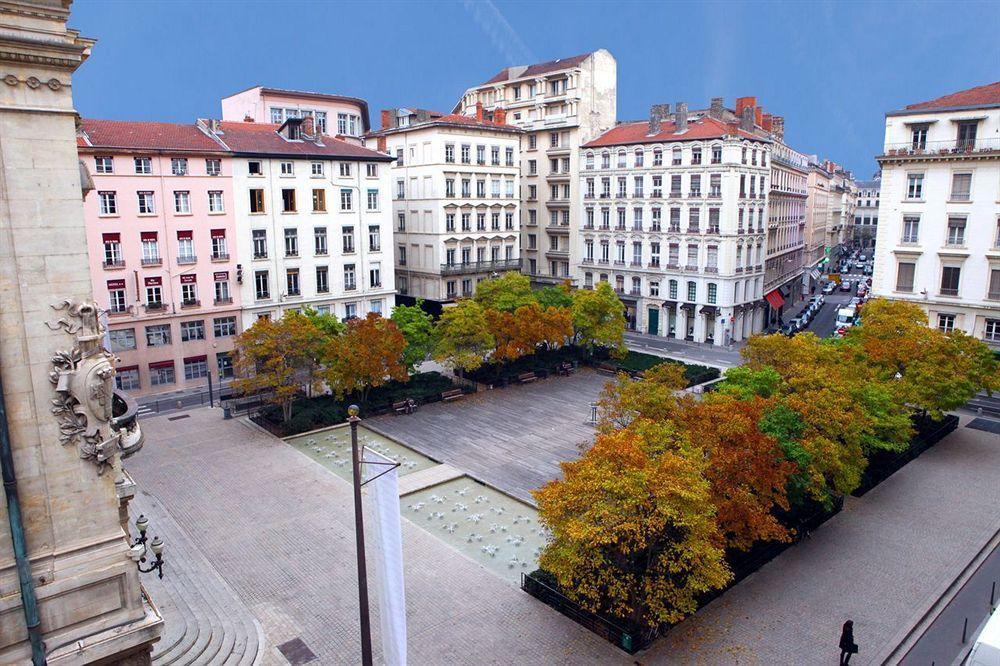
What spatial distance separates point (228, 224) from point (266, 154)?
18.7ft

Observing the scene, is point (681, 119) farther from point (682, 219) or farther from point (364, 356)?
point (364, 356)

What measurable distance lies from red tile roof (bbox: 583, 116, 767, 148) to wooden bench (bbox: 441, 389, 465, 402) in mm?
31265

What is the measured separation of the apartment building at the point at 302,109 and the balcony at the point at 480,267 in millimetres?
16822

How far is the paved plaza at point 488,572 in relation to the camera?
20.0 m

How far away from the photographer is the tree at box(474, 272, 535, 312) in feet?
166

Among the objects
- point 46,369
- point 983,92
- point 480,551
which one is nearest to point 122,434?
point 46,369

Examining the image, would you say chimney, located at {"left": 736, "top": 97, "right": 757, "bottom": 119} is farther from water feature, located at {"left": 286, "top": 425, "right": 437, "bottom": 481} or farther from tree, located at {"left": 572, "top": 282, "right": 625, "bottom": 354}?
water feature, located at {"left": 286, "top": 425, "right": 437, "bottom": 481}

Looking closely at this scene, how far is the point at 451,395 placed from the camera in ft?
145

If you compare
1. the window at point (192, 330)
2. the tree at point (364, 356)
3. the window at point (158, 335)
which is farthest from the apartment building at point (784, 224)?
the window at point (158, 335)

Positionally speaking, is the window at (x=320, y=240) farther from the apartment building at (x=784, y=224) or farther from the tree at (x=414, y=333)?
the apartment building at (x=784, y=224)

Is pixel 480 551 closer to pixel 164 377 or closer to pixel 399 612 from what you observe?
pixel 399 612

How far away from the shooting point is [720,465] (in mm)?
21641

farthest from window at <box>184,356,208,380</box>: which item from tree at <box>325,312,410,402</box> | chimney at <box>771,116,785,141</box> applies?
chimney at <box>771,116,785,141</box>

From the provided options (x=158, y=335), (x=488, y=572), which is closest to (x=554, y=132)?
(x=158, y=335)
